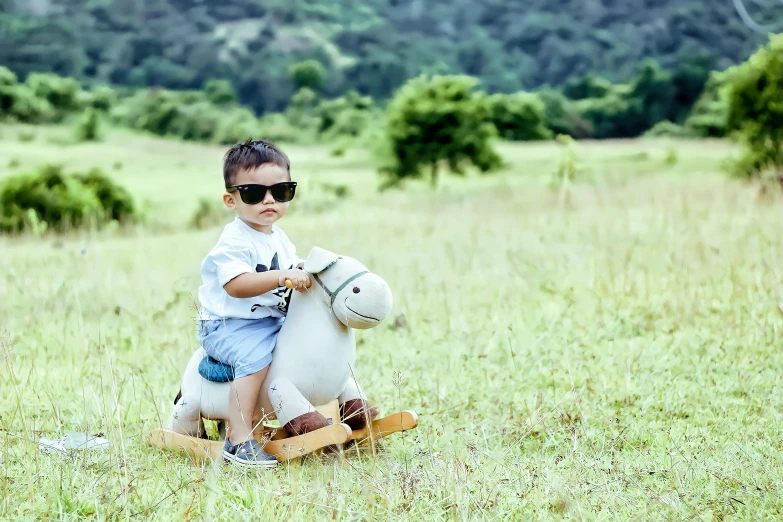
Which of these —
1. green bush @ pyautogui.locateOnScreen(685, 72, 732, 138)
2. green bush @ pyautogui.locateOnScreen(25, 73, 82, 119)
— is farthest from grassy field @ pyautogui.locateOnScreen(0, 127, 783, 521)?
green bush @ pyautogui.locateOnScreen(685, 72, 732, 138)

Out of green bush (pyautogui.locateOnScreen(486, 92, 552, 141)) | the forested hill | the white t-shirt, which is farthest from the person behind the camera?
the forested hill

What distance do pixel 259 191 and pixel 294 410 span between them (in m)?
0.92

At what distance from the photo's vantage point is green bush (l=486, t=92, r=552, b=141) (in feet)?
115

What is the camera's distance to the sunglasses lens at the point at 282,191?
11.5 ft

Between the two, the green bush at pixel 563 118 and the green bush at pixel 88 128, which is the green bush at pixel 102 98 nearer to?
the green bush at pixel 88 128

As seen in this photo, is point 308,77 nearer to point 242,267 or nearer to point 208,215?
point 208,215

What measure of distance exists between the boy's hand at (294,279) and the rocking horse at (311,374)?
0.17ft

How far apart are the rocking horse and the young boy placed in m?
0.06

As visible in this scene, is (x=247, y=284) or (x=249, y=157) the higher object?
(x=249, y=157)

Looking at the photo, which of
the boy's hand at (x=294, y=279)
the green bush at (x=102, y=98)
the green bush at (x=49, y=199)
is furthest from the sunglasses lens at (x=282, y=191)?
the green bush at (x=102, y=98)

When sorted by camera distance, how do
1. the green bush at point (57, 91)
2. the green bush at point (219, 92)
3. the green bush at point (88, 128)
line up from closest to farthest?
1. the green bush at point (88, 128)
2. the green bush at point (57, 91)
3. the green bush at point (219, 92)

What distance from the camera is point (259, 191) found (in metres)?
3.48

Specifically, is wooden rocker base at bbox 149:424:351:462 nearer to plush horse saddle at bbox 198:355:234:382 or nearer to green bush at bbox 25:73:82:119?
plush horse saddle at bbox 198:355:234:382

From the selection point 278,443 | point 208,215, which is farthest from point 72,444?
point 208,215
